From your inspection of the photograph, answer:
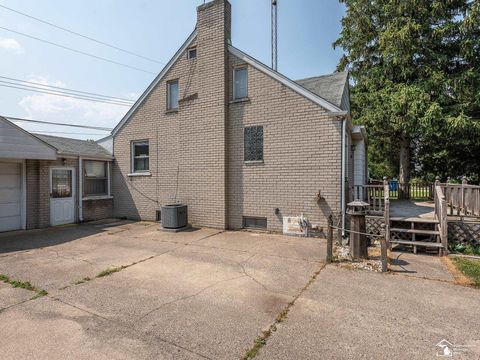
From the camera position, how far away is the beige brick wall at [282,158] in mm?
8234

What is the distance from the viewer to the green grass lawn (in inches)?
196

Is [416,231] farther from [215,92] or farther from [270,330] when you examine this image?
[215,92]

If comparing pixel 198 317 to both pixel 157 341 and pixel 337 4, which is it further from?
pixel 337 4

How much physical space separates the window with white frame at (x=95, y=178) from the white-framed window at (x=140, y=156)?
1.53m

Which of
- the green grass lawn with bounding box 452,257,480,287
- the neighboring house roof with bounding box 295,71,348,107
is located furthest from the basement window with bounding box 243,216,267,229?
the green grass lawn with bounding box 452,257,480,287

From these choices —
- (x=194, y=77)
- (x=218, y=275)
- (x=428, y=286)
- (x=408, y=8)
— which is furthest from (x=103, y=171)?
(x=408, y=8)

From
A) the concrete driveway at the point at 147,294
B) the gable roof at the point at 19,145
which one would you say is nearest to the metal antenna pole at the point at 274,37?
the concrete driveway at the point at 147,294

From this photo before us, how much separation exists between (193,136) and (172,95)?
2290 millimetres

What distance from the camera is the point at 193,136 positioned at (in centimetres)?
1036

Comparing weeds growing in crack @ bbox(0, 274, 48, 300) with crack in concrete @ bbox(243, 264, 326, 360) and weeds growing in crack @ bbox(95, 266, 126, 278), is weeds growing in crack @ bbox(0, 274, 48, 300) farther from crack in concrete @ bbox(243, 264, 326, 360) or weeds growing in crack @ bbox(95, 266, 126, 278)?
crack in concrete @ bbox(243, 264, 326, 360)

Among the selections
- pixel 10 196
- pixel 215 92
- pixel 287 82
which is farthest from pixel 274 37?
pixel 10 196

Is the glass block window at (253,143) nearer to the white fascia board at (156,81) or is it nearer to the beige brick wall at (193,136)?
the beige brick wall at (193,136)

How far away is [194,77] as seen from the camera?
34.4 ft

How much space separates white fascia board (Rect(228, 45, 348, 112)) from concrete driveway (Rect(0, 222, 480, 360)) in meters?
4.27
